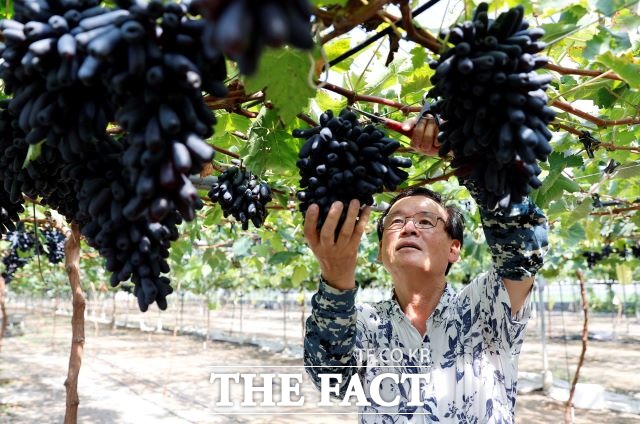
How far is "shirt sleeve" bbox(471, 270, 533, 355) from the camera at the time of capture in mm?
2115

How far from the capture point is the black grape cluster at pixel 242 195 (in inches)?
85.4

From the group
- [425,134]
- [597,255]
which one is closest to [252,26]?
[425,134]

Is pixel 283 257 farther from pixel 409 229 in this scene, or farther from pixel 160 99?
pixel 160 99

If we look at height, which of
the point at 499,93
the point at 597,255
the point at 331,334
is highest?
the point at 597,255

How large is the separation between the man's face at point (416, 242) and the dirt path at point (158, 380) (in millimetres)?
7122

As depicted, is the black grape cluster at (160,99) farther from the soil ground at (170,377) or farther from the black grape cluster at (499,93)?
the soil ground at (170,377)

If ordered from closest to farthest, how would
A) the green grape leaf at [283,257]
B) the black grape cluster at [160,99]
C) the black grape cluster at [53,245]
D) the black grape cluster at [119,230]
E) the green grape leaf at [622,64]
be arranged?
1. the black grape cluster at [160,99]
2. the black grape cluster at [119,230]
3. the green grape leaf at [622,64]
4. the green grape leaf at [283,257]
5. the black grape cluster at [53,245]

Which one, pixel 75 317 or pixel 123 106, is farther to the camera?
pixel 75 317

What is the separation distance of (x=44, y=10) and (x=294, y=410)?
11101mm

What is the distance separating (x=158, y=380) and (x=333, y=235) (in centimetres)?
1420

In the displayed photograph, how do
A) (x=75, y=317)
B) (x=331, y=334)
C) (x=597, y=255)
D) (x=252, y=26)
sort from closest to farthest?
1. (x=252, y=26)
2. (x=331, y=334)
3. (x=75, y=317)
4. (x=597, y=255)

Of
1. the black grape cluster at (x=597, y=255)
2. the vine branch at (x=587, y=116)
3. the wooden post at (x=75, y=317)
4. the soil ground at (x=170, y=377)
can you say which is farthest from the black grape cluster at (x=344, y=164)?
the black grape cluster at (x=597, y=255)

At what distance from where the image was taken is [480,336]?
2252mm

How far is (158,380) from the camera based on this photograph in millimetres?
14172
